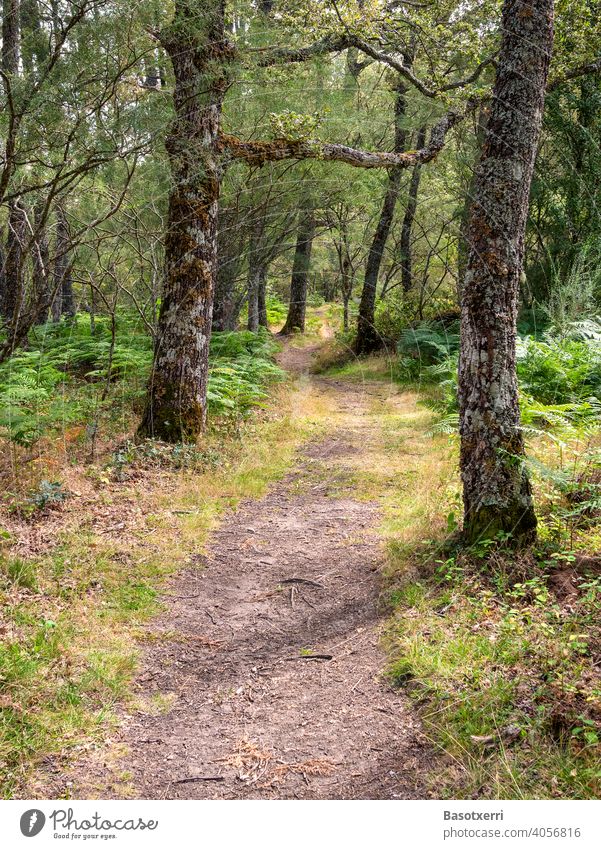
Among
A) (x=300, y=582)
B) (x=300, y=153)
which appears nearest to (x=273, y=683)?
(x=300, y=582)

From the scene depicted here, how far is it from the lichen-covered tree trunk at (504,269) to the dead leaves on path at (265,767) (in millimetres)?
2016

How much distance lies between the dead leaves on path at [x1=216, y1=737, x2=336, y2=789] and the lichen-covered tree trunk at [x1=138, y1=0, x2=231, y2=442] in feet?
15.4

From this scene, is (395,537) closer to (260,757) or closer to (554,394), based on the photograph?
(260,757)

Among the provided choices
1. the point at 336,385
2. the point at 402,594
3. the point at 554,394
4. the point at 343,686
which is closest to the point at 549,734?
the point at 343,686

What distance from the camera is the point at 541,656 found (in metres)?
3.07

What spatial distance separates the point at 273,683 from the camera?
11.9 feet

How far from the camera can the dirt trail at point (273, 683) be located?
2824mm

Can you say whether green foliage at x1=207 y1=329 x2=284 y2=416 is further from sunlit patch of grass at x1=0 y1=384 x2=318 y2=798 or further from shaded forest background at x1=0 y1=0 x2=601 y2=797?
sunlit patch of grass at x1=0 y1=384 x2=318 y2=798

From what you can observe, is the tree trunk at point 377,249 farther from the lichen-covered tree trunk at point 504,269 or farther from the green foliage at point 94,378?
the lichen-covered tree trunk at point 504,269

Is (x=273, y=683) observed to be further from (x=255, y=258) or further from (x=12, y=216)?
(x=255, y=258)

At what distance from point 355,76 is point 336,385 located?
259 inches

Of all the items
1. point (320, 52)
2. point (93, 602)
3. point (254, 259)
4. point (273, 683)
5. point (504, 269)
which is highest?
point (320, 52)

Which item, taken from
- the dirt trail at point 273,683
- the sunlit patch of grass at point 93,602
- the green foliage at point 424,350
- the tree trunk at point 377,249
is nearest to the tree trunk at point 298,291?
the tree trunk at point 377,249

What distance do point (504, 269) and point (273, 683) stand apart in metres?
3.11
